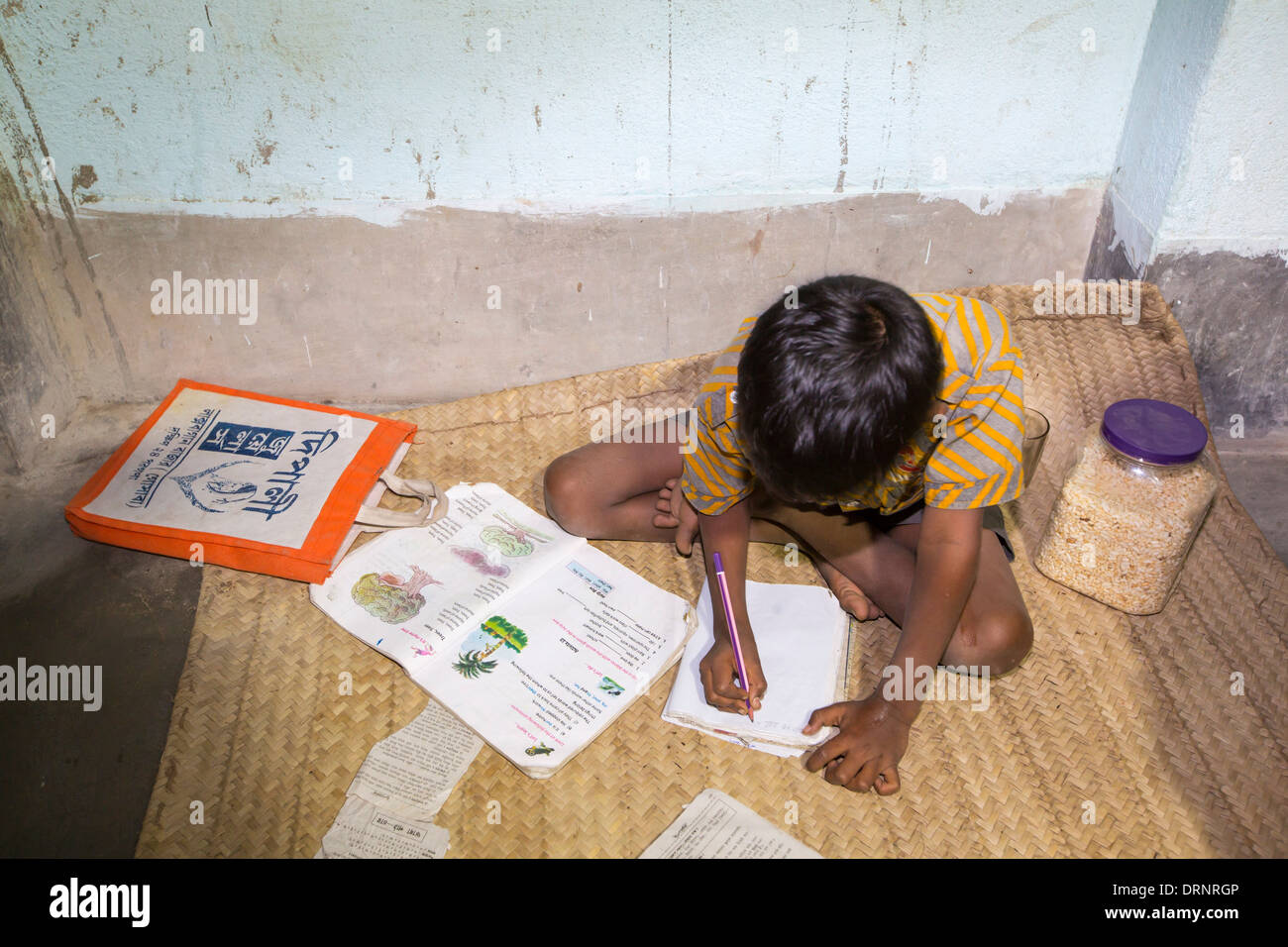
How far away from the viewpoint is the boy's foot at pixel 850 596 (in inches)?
53.5

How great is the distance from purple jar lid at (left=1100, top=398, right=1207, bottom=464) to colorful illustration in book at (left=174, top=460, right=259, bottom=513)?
4.40ft

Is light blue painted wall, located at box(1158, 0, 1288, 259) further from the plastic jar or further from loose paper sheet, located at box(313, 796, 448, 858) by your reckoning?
loose paper sheet, located at box(313, 796, 448, 858)

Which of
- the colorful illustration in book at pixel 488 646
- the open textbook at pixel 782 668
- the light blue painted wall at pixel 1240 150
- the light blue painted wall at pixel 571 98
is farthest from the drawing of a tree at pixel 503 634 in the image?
the light blue painted wall at pixel 1240 150

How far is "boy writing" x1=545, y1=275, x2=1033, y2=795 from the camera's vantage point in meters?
0.90

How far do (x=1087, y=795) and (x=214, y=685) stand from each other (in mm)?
1195

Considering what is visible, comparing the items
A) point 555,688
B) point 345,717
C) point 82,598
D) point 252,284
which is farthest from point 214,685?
point 252,284

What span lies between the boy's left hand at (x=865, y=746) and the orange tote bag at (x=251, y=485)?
0.74 m

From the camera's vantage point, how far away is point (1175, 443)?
49.1 inches

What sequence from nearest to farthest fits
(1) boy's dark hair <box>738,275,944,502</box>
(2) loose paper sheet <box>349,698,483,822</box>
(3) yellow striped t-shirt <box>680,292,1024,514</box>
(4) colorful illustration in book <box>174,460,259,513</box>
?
(1) boy's dark hair <box>738,275,944,502</box>, (3) yellow striped t-shirt <box>680,292,1024,514</box>, (2) loose paper sheet <box>349,698,483,822</box>, (4) colorful illustration in book <box>174,460,259,513</box>

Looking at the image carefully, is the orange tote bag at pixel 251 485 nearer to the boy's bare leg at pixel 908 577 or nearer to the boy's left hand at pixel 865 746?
the boy's bare leg at pixel 908 577

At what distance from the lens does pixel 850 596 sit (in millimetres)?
1369

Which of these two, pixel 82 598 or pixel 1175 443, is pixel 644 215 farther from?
pixel 82 598

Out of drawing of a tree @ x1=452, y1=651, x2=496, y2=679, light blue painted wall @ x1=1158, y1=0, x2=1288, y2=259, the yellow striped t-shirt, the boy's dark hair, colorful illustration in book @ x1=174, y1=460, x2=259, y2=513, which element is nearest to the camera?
the boy's dark hair

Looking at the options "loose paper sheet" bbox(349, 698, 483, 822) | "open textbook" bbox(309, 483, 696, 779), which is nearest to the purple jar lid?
"open textbook" bbox(309, 483, 696, 779)
